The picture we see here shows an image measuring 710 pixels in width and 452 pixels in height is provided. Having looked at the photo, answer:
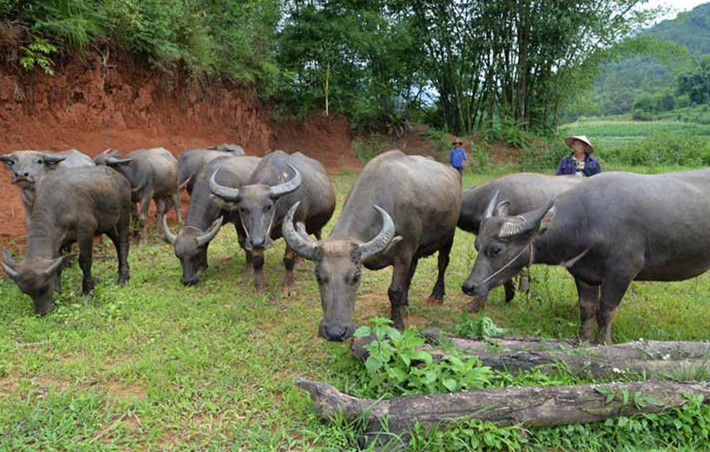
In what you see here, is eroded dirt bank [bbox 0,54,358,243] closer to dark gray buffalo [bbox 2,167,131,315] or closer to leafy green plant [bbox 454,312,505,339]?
dark gray buffalo [bbox 2,167,131,315]

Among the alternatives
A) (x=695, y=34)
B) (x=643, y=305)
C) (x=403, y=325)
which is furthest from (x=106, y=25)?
(x=695, y=34)

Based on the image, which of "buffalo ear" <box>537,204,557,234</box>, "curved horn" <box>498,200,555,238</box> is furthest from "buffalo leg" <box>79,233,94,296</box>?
"buffalo ear" <box>537,204,557,234</box>

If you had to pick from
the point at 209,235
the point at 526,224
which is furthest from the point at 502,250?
the point at 209,235

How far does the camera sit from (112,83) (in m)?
11.7

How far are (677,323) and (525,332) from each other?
5.61 ft

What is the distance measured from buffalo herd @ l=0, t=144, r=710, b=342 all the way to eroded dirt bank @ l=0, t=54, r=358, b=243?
2.96 m


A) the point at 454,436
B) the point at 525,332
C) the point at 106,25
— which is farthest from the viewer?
the point at 106,25

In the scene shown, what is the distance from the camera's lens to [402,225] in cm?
482

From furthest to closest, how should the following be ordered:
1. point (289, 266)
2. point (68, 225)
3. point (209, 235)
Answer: point (209, 235), point (289, 266), point (68, 225)

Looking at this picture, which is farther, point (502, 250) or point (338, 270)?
point (502, 250)

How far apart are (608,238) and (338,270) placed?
2302 millimetres

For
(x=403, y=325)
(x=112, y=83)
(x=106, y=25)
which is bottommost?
(x=403, y=325)

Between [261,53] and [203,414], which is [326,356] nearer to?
[203,414]

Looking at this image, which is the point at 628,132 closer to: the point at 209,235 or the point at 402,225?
the point at 402,225
